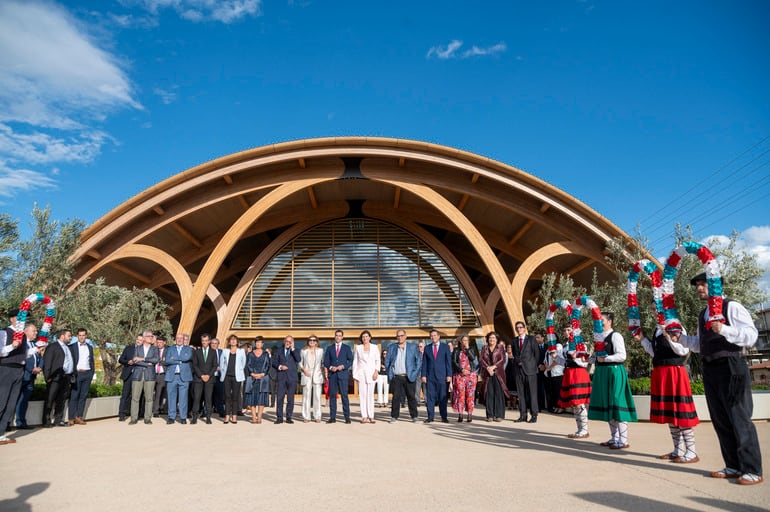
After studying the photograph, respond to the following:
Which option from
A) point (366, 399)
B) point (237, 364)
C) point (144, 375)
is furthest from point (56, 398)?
point (366, 399)

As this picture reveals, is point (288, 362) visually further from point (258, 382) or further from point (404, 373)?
point (404, 373)

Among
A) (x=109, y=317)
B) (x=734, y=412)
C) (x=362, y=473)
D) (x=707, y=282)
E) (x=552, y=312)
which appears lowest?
(x=362, y=473)

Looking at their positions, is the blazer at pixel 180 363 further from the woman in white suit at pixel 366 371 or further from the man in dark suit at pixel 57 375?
the woman in white suit at pixel 366 371

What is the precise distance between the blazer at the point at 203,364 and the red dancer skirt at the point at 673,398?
812cm

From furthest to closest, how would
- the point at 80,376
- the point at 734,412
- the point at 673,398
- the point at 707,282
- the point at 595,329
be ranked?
the point at 80,376 < the point at 595,329 < the point at 673,398 < the point at 707,282 < the point at 734,412

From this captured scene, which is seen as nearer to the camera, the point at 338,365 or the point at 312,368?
the point at 338,365

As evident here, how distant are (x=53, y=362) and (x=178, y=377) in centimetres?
221

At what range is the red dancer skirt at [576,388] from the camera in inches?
284

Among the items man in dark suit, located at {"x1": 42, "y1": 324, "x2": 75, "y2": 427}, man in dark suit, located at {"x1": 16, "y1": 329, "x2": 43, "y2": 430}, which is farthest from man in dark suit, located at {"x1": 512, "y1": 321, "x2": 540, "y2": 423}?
man in dark suit, located at {"x1": 16, "y1": 329, "x2": 43, "y2": 430}

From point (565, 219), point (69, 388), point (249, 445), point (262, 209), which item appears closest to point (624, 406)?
point (249, 445)

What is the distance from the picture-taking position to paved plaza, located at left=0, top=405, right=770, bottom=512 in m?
3.72

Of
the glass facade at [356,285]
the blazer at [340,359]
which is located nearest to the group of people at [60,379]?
the blazer at [340,359]

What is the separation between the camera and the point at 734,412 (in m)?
4.47

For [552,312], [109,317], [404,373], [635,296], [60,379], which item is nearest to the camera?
[635,296]
